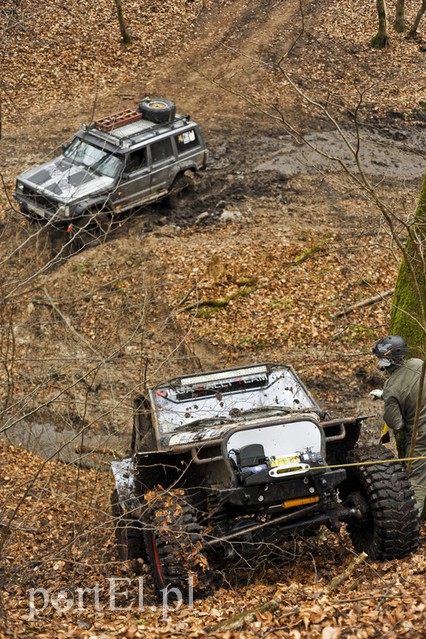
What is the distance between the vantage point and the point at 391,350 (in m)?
7.38

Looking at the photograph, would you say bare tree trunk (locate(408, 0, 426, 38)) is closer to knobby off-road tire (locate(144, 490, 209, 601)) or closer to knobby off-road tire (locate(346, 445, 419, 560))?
knobby off-road tire (locate(346, 445, 419, 560))

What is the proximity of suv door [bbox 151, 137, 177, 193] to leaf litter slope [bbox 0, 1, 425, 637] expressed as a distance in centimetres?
69

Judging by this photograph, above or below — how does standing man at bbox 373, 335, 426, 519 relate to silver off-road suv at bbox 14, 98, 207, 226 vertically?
below

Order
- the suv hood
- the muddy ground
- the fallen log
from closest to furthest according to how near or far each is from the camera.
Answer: the muddy ground < the fallen log < the suv hood

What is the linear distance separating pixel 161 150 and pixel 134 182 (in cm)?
99

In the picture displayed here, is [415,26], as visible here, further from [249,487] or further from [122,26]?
[249,487]

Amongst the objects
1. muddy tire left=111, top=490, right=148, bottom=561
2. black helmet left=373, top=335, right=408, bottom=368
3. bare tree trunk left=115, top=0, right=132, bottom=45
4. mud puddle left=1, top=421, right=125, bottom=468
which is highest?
bare tree trunk left=115, top=0, right=132, bottom=45

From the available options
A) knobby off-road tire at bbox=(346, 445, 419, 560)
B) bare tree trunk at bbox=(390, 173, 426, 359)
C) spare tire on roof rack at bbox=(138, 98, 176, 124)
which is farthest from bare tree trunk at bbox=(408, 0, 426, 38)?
knobby off-road tire at bbox=(346, 445, 419, 560)

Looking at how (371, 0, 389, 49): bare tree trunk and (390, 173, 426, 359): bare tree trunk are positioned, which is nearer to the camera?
(390, 173, 426, 359): bare tree trunk

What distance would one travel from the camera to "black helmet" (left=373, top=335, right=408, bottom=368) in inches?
291

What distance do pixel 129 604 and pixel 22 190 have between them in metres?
9.39

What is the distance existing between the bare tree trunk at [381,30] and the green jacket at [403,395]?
17.1m

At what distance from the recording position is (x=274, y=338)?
12.1 meters

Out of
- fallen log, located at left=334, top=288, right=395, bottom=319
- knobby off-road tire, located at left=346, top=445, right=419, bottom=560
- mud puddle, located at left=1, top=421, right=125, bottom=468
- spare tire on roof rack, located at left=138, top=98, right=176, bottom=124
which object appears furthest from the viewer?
spare tire on roof rack, located at left=138, top=98, right=176, bottom=124
